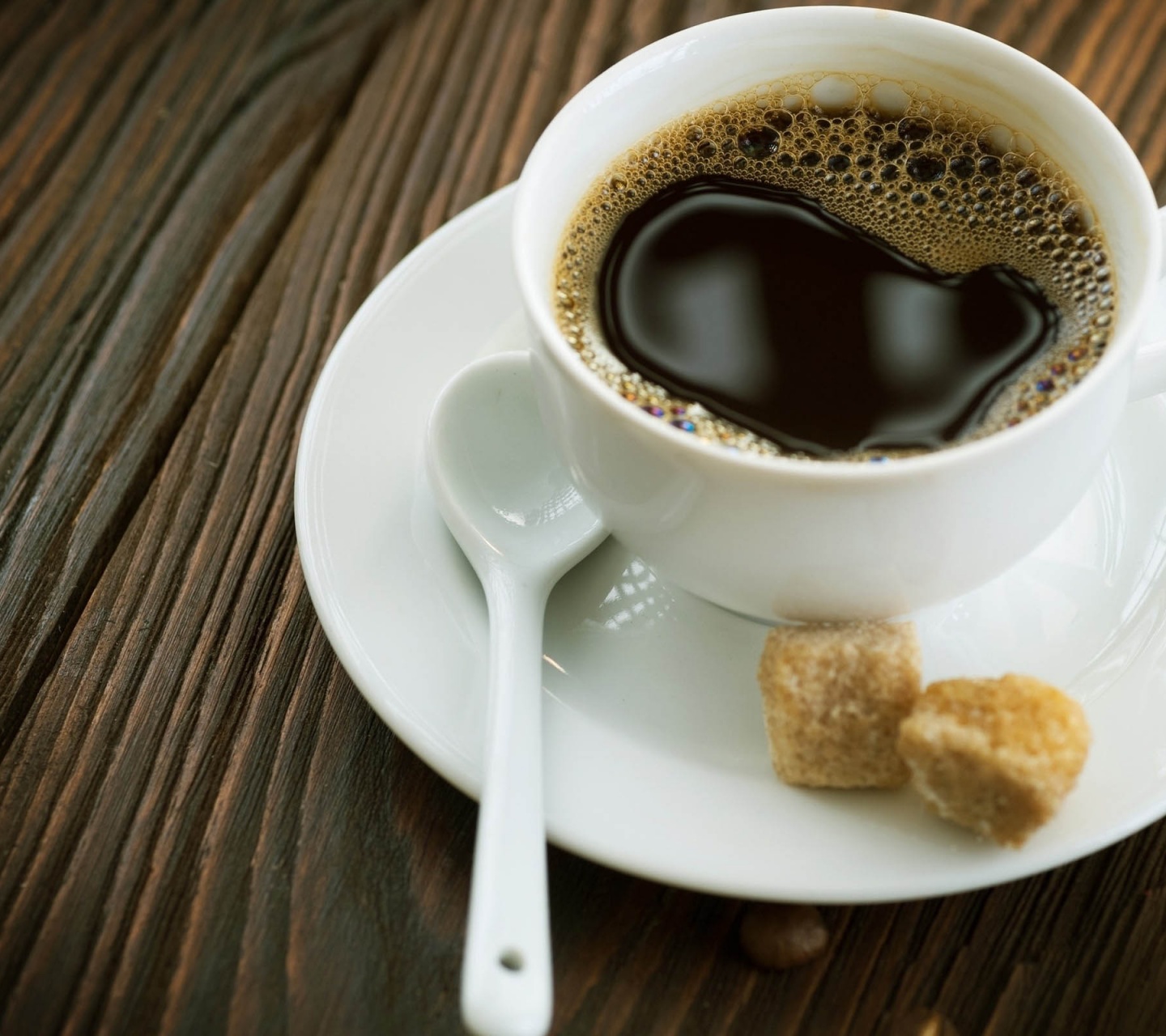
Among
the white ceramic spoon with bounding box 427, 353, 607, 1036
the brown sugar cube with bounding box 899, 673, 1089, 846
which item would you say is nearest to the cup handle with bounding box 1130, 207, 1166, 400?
the brown sugar cube with bounding box 899, 673, 1089, 846

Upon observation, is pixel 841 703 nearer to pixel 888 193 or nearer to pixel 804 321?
pixel 804 321

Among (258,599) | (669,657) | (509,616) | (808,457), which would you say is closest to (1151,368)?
(808,457)

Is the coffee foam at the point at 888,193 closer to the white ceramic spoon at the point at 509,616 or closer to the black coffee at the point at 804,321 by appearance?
the black coffee at the point at 804,321

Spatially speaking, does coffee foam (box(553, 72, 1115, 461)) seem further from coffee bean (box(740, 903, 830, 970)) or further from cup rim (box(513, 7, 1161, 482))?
coffee bean (box(740, 903, 830, 970))

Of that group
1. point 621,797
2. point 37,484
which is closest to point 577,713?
point 621,797

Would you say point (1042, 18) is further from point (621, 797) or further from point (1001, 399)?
point (621, 797)

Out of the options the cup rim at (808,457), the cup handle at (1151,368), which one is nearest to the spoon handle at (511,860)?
the cup rim at (808,457)

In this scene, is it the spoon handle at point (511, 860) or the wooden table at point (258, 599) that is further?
Answer: the wooden table at point (258, 599)
